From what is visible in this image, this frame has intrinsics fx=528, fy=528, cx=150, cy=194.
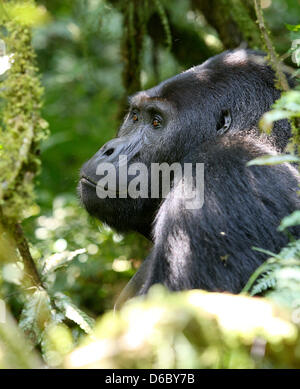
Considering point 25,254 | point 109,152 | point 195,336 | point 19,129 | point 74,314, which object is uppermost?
point 19,129

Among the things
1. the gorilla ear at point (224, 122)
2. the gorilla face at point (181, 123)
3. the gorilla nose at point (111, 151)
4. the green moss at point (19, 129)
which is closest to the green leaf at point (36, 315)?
the green moss at point (19, 129)

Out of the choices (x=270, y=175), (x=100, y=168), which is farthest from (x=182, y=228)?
(x=100, y=168)

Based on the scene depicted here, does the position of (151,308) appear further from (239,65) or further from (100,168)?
(239,65)

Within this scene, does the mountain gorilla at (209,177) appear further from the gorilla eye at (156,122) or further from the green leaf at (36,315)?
the green leaf at (36,315)

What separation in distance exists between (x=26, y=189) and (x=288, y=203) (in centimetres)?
150

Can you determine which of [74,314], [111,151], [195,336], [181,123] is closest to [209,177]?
[181,123]

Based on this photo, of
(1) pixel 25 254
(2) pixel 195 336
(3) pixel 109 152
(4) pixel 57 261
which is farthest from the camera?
(3) pixel 109 152

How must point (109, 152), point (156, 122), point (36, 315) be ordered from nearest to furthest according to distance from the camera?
point (36, 315), point (109, 152), point (156, 122)

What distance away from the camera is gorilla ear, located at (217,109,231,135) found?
140 inches

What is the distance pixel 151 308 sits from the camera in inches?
68.8

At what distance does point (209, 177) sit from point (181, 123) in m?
0.80

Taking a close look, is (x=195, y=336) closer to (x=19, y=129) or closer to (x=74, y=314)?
(x=74, y=314)

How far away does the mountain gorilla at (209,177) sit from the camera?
2.77 metres

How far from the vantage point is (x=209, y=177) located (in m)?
2.96
